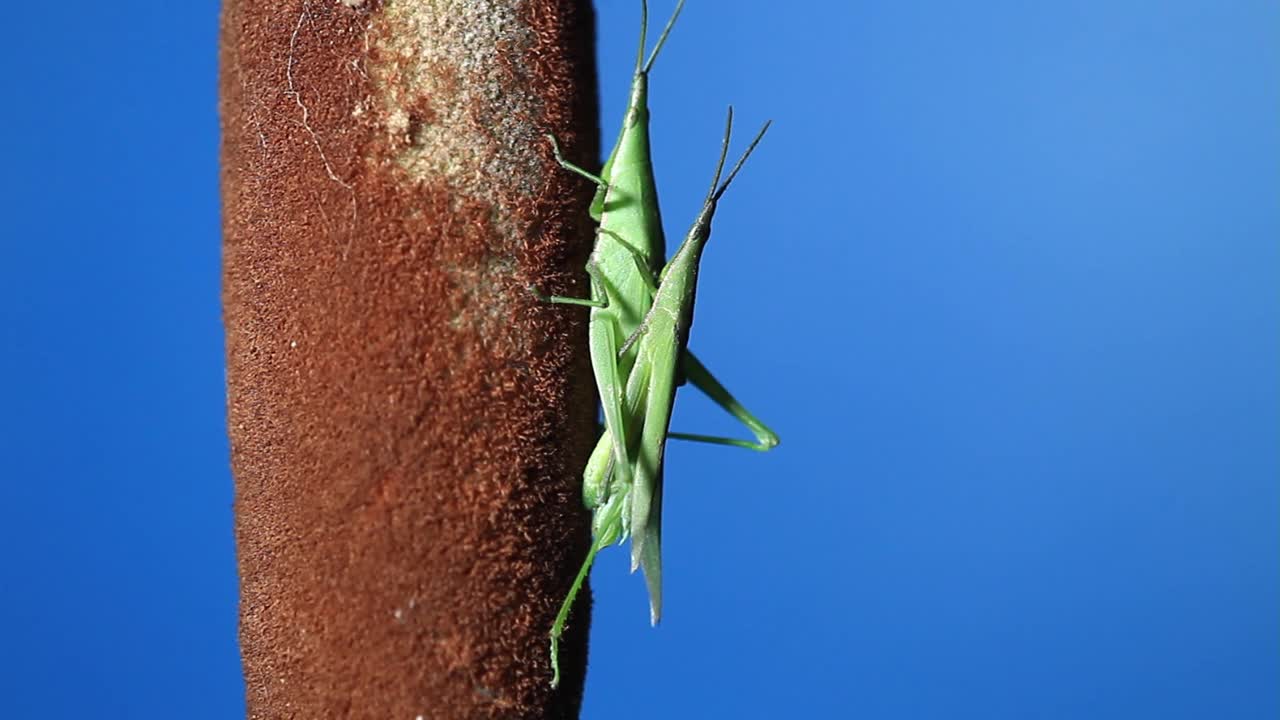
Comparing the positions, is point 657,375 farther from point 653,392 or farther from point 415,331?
point 415,331

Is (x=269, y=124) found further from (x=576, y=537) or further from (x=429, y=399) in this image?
(x=576, y=537)

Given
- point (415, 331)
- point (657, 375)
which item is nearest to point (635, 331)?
point (657, 375)

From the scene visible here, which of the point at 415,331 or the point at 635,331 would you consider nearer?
the point at 415,331

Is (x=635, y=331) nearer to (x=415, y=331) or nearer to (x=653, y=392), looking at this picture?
(x=653, y=392)

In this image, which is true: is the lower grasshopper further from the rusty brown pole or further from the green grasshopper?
the rusty brown pole

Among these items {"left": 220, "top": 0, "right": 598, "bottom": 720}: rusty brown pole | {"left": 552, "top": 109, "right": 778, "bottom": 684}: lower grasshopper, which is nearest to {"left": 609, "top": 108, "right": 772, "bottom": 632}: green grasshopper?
{"left": 552, "top": 109, "right": 778, "bottom": 684}: lower grasshopper

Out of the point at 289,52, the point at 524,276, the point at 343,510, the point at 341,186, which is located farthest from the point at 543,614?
the point at 289,52
